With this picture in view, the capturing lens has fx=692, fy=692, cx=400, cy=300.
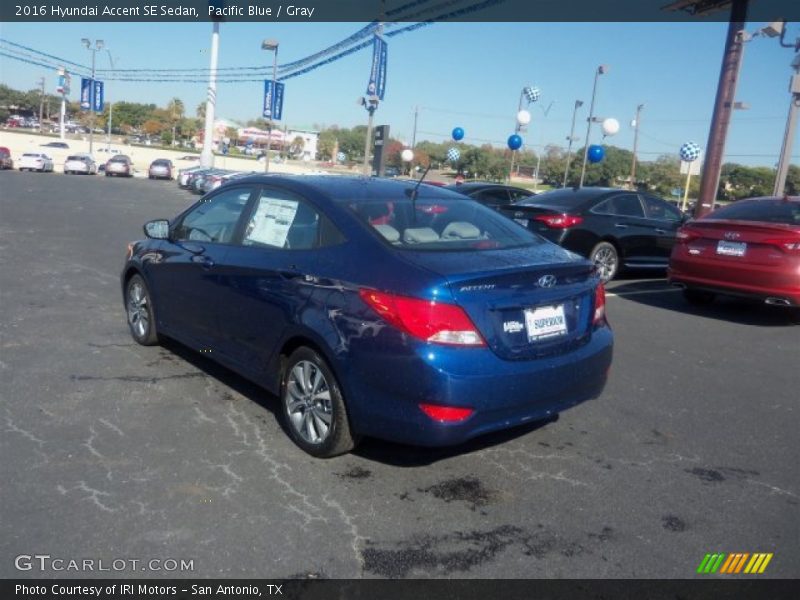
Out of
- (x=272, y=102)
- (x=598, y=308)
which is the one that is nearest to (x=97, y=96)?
(x=272, y=102)

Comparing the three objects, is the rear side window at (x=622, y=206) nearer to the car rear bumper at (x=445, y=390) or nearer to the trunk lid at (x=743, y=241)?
the trunk lid at (x=743, y=241)

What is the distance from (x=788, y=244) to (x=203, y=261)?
615cm

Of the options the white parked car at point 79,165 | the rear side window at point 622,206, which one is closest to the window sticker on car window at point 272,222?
the rear side window at point 622,206

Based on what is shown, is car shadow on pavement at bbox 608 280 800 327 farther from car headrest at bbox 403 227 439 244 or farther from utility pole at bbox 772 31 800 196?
utility pole at bbox 772 31 800 196

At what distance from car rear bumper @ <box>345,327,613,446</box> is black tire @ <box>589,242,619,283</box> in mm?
6906

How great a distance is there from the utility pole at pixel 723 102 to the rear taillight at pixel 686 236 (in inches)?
227

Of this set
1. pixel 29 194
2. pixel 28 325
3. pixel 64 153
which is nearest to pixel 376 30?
pixel 29 194

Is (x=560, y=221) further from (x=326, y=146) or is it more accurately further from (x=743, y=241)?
(x=326, y=146)

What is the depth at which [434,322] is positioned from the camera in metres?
3.27

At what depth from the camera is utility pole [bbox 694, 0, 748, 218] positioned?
13.7 meters

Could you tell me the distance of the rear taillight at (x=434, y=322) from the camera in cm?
327

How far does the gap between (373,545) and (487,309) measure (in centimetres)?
121

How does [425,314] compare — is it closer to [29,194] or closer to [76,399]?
[76,399]

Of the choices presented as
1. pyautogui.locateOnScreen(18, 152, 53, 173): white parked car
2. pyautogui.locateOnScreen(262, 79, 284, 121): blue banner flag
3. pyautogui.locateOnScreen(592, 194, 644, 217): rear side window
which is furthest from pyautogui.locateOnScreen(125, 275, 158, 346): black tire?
pyautogui.locateOnScreen(18, 152, 53, 173): white parked car
